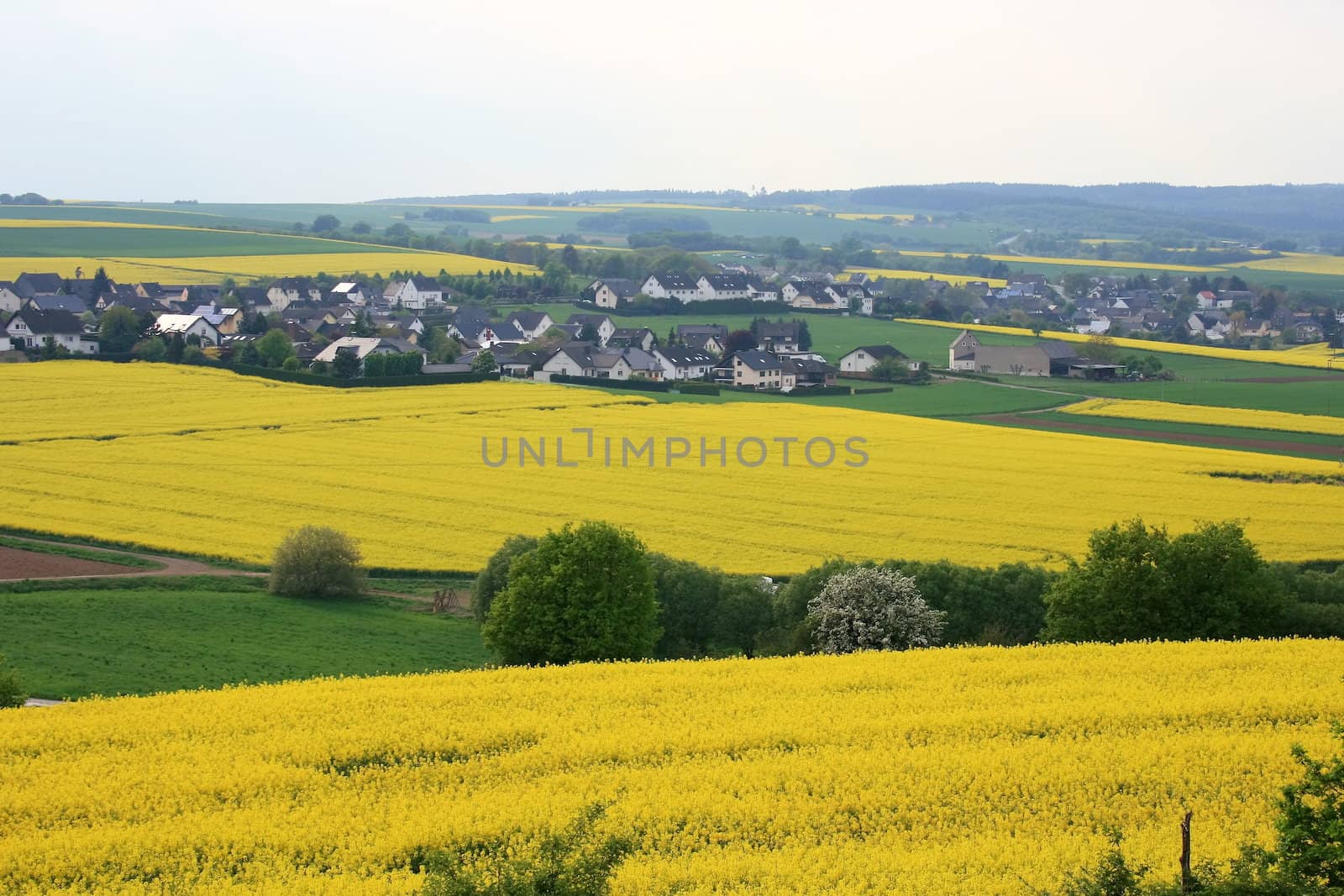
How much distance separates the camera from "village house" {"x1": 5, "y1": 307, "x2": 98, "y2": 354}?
86.6 metres

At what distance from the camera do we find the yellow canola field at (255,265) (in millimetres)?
135375

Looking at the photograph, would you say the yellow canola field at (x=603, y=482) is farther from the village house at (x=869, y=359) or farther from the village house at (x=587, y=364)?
the village house at (x=869, y=359)

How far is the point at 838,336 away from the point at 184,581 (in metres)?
79.7

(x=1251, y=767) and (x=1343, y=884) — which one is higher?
(x=1343, y=884)

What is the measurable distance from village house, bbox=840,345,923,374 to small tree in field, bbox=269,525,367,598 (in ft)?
193

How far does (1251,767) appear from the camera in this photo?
17328mm

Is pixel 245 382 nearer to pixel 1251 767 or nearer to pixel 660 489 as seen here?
pixel 660 489

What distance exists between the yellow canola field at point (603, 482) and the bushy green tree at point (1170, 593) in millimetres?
9590

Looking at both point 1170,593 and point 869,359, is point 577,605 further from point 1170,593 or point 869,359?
point 869,359

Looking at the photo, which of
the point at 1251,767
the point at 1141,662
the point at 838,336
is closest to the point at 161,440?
the point at 1141,662

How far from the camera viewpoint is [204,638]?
30203 mm

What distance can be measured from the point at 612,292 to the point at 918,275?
7148 centimetres

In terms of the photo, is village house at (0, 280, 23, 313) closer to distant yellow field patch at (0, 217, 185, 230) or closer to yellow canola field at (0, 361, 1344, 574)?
yellow canola field at (0, 361, 1344, 574)

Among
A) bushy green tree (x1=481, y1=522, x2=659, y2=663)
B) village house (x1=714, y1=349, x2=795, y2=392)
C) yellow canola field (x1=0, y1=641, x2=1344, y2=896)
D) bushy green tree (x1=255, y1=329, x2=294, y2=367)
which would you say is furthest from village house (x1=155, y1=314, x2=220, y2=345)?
yellow canola field (x1=0, y1=641, x2=1344, y2=896)
